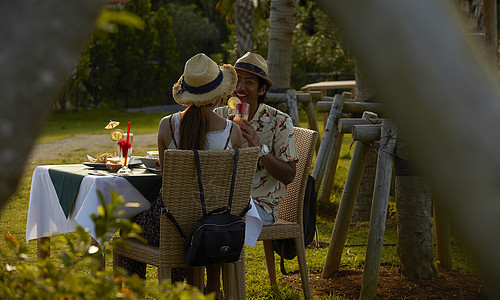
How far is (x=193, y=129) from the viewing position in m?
3.62

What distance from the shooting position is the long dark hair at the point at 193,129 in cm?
360

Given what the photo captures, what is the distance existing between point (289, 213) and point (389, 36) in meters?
3.81

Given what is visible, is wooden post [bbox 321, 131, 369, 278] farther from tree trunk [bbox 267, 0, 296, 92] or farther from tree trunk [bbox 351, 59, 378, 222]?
tree trunk [bbox 267, 0, 296, 92]

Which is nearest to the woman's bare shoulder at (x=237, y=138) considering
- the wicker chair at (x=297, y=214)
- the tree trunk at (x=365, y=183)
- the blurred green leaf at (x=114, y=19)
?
the wicker chair at (x=297, y=214)

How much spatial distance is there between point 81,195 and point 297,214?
4.61 ft

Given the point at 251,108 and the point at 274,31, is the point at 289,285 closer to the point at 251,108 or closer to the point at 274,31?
the point at 251,108

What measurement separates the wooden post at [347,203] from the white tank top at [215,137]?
4.20 feet

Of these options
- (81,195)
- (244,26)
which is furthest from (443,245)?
(244,26)

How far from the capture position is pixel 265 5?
Answer: 80.1ft

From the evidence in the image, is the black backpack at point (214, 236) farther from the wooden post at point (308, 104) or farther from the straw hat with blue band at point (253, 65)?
the wooden post at point (308, 104)

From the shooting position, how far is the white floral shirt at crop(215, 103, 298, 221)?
4.27m

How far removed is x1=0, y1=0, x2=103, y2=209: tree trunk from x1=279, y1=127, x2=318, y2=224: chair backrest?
3538 millimetres

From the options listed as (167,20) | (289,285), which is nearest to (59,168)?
(289,285)

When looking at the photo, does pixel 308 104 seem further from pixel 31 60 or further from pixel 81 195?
pixel 31 60
